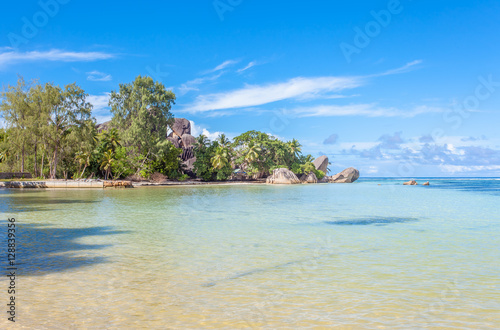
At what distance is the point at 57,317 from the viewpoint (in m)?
5.06

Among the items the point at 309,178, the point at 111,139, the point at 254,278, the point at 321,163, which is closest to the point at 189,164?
the point at 111,139

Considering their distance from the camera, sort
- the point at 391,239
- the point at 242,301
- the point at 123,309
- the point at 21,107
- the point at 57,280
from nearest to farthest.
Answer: the point at 123,309 < the point at 242,301 < the point at 57,280 < the point at 391,239 < the point at 21,107

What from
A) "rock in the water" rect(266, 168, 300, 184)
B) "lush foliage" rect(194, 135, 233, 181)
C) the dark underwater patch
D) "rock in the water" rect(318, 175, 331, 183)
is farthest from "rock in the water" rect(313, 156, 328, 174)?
the dark underwater patch

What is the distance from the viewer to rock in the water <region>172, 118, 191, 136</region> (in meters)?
83.2

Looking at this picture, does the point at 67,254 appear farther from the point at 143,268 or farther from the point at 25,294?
the point at 25,294

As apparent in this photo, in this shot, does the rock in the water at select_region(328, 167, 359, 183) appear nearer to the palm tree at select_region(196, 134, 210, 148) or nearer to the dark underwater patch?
the palm tree at select_region(196, 134, 210, 148)

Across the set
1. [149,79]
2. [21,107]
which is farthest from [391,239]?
[149,79]

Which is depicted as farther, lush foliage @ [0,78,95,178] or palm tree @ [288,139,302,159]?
palm tree @ [288,139,302,159]

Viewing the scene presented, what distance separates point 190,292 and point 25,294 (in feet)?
8.40

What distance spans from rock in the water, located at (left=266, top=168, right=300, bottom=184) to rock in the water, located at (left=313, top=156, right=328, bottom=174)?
1768cm

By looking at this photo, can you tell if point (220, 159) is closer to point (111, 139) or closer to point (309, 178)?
point (111, 139)

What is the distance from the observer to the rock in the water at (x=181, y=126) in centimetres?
8325

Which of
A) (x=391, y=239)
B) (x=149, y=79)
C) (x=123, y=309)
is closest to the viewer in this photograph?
(x=123, y=309)

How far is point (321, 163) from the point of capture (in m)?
87.5
